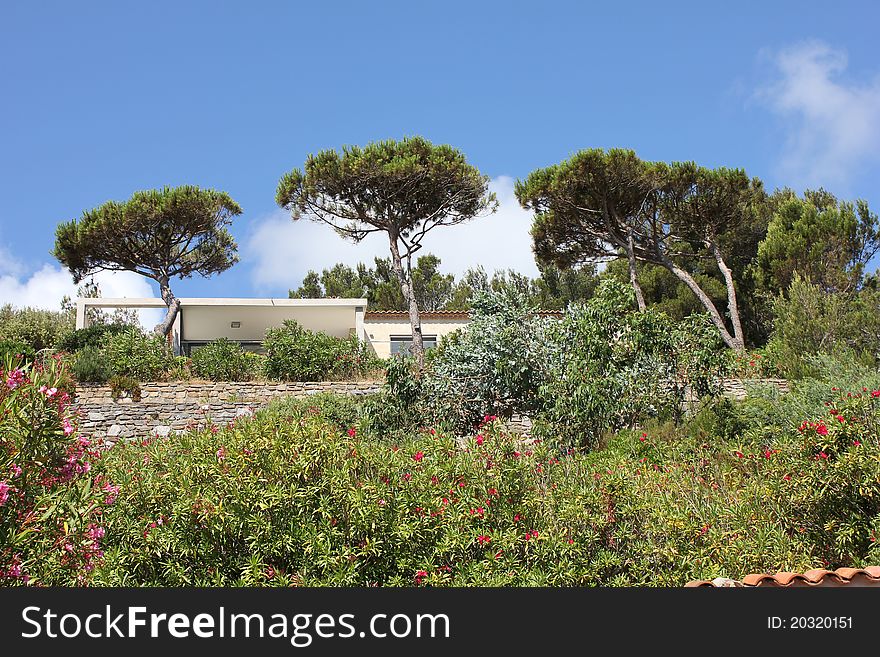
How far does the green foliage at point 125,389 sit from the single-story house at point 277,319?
9437mm

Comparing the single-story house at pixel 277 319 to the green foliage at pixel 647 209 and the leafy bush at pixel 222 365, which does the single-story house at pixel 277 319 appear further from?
the leafy bush at pixel 222 365

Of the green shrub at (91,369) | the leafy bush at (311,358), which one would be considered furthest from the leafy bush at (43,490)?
the green shrub at (91,369)

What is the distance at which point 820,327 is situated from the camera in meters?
16.4

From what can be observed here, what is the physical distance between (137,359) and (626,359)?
1248 centimetres

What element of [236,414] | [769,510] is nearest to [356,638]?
[769,510]

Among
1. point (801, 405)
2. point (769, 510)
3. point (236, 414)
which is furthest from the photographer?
point (236, 414)

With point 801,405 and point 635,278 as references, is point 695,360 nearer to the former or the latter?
point 801,405

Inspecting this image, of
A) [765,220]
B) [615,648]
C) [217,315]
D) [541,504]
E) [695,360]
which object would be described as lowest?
[615,648]

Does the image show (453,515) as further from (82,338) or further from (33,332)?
(33,332)

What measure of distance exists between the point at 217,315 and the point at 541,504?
23.3m

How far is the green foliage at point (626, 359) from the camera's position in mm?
9828

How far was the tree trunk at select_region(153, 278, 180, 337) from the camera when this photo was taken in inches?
981

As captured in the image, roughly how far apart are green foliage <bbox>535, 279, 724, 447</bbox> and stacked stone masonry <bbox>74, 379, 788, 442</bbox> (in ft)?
15.2

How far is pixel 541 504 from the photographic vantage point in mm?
4840
